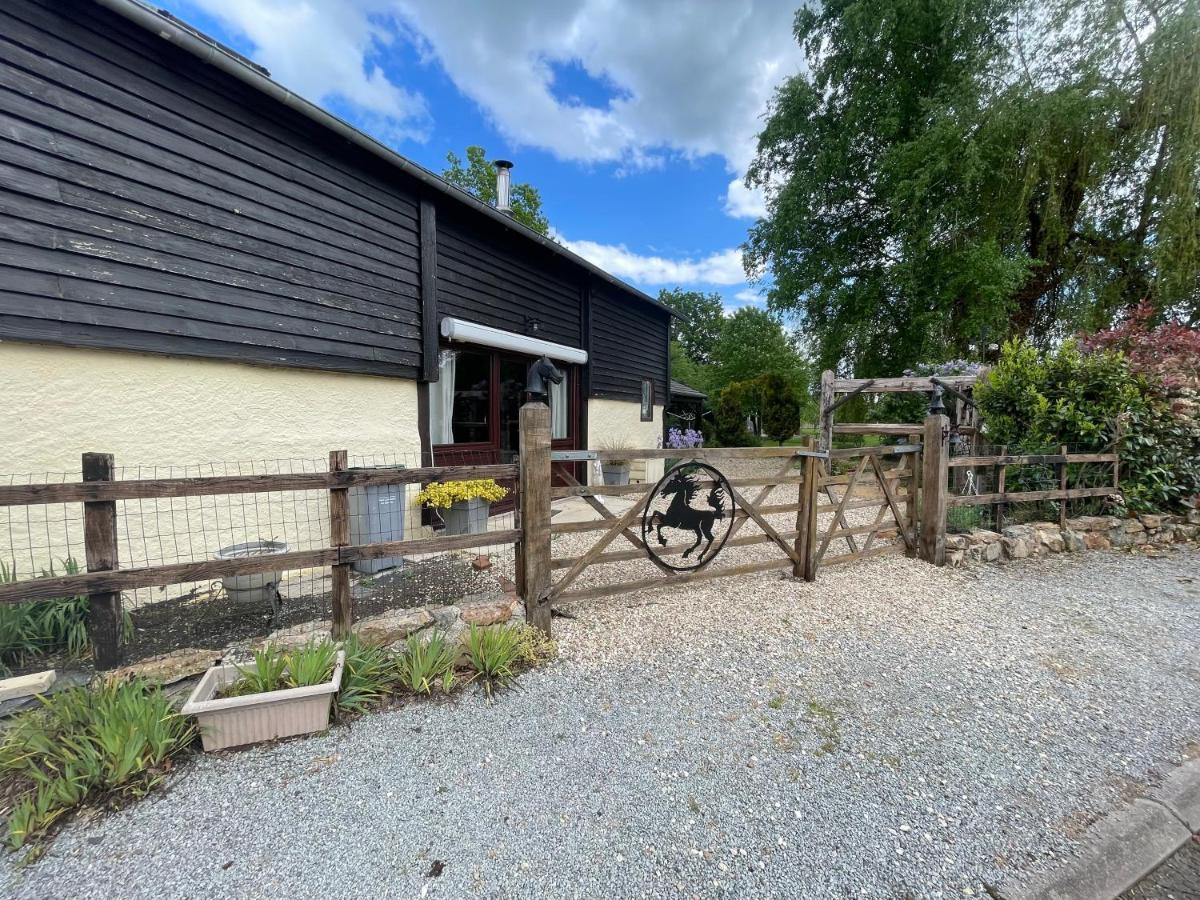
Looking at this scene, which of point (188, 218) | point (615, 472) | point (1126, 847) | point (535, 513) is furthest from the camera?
point (615, 472)

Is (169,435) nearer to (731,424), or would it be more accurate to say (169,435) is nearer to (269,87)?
(269,87)

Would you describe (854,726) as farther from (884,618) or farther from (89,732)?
(89,732)

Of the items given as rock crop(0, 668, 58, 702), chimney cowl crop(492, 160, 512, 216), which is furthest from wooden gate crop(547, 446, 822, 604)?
chimney cowl crop(492, 160, 512, 216)

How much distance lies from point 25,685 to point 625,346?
8.50 meters

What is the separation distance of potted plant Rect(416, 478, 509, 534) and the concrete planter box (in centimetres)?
245

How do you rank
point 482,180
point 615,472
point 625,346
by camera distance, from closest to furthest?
point 615,472 < point 625,346 < point 482,180

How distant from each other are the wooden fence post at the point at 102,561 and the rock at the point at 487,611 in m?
1.50

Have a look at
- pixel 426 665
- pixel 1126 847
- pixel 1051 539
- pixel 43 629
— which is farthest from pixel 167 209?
pixel 1051 539

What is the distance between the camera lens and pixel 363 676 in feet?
7.59

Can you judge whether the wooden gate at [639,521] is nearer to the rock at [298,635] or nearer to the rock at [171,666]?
the rock at [298,635]

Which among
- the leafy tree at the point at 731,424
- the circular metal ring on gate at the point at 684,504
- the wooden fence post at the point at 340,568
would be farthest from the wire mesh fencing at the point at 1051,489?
the leafy tree at the point at 731,424

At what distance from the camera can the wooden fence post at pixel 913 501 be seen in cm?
449

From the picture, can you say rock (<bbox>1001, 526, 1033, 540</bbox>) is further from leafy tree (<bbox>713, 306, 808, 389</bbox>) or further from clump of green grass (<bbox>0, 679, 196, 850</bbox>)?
leafy tree (<bbox>713, 306, 808, 389</bbox>)

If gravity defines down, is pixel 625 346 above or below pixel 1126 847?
above
